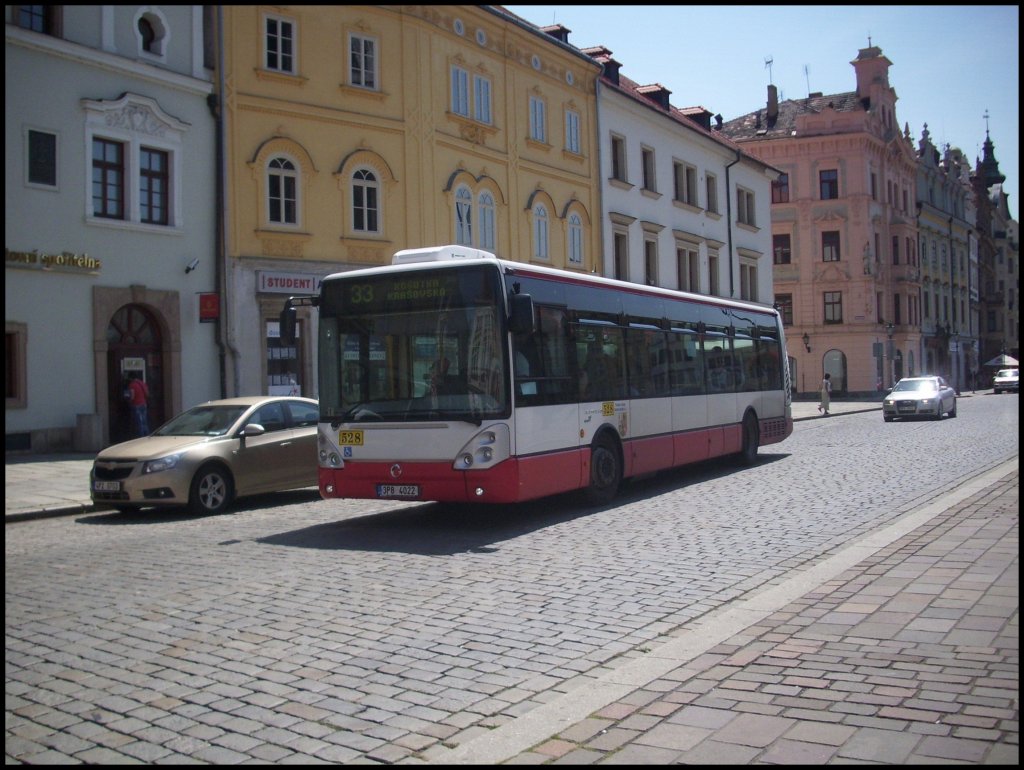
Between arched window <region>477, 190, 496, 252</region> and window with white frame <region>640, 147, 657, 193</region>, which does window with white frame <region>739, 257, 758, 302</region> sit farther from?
arched window <region>477, 190, 496, 252</region>

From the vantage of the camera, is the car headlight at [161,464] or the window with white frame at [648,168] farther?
the window with white frame at [648,168]

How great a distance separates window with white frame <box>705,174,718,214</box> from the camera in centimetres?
4509

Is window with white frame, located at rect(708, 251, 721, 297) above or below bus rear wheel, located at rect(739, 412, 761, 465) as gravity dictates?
above

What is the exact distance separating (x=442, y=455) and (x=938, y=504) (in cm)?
605

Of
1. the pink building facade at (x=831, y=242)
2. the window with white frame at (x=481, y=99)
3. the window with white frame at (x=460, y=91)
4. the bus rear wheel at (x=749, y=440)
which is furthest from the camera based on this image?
the pink building facade at (x=831, y=242)

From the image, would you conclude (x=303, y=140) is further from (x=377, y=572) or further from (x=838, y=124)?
(x=838, y=124)

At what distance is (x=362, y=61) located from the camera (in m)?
26.8

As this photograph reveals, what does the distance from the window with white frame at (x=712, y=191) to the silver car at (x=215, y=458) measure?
32639 mm

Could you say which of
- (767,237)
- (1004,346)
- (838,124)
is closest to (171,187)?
(767,237)

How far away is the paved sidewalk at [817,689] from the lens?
4406mm

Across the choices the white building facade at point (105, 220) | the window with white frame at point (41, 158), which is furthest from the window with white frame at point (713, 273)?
the window with white frame at point (41, 158)

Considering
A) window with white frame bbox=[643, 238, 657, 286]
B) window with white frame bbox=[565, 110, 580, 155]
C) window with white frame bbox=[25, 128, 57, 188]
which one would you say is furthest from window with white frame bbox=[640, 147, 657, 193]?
window with white frame bbox=[25, 128, 57, 188]

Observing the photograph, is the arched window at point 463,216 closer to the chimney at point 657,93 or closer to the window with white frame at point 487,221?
the window with white frame at point 487,221

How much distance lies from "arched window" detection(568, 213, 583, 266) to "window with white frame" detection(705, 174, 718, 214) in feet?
38.1
